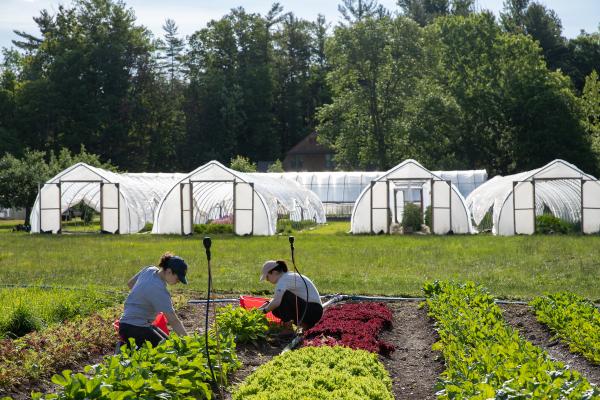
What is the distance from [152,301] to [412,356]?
137 inches

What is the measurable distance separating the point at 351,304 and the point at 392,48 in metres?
47.2

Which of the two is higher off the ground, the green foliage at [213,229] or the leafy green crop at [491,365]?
the green foliage at [213,229]

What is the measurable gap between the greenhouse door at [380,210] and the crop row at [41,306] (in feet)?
68.0

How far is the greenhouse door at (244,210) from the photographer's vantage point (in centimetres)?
3291

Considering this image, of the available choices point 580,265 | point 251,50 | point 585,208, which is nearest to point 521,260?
point 580,265

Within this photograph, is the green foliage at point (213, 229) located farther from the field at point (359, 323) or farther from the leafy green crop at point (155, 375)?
the leafy green crop at point (155, 375)

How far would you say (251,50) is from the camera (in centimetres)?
7575

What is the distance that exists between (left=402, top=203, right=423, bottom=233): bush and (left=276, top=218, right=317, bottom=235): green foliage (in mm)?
4413

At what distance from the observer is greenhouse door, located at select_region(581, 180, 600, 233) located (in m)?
31.8

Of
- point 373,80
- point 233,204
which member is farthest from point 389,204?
point 373,80

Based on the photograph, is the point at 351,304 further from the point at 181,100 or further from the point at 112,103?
the point at 181,100

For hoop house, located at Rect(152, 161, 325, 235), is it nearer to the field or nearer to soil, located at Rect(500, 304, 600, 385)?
the field

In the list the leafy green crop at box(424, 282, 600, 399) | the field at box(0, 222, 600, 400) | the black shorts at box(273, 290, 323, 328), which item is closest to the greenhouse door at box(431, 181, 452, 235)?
the field at box(0, 222, 600, 400)

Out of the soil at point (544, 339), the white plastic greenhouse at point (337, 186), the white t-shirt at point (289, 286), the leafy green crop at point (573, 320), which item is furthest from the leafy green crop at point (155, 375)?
the white plastic greenhouse at point (337, 186)
